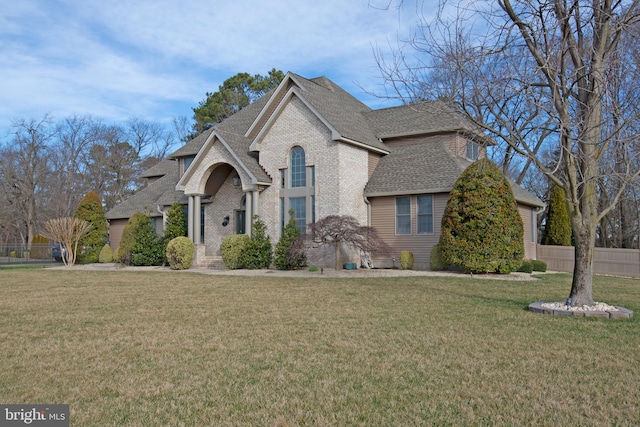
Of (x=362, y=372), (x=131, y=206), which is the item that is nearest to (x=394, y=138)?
(x=131, y=206)

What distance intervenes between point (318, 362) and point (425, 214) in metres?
16.1

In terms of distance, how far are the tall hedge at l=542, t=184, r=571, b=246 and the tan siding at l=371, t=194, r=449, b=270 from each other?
10.1m

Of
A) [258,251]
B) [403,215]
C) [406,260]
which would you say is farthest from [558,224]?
[258,251]

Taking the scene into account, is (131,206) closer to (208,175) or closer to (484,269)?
(208,175)

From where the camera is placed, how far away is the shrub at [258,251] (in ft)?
73.4

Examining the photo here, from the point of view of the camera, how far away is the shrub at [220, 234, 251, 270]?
22.6m

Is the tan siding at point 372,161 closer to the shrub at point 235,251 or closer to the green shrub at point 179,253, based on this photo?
the shrub at point 235,251

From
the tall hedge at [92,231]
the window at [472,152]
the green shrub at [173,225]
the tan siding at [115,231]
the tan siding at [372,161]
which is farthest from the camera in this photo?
the tan siding at [115,231]

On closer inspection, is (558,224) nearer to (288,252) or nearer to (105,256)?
(288,252)

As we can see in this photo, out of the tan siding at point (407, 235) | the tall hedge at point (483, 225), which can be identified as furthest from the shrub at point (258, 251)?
the tall hedge at point (483, 225)

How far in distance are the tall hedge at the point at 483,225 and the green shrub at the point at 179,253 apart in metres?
11.3

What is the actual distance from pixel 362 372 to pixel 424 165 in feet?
57.6

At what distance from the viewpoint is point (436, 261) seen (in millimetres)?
20656

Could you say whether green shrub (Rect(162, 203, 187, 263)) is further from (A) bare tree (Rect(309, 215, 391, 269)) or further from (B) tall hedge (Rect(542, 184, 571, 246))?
(B) tall hedge (Rect(542, 184, 571, 246))
